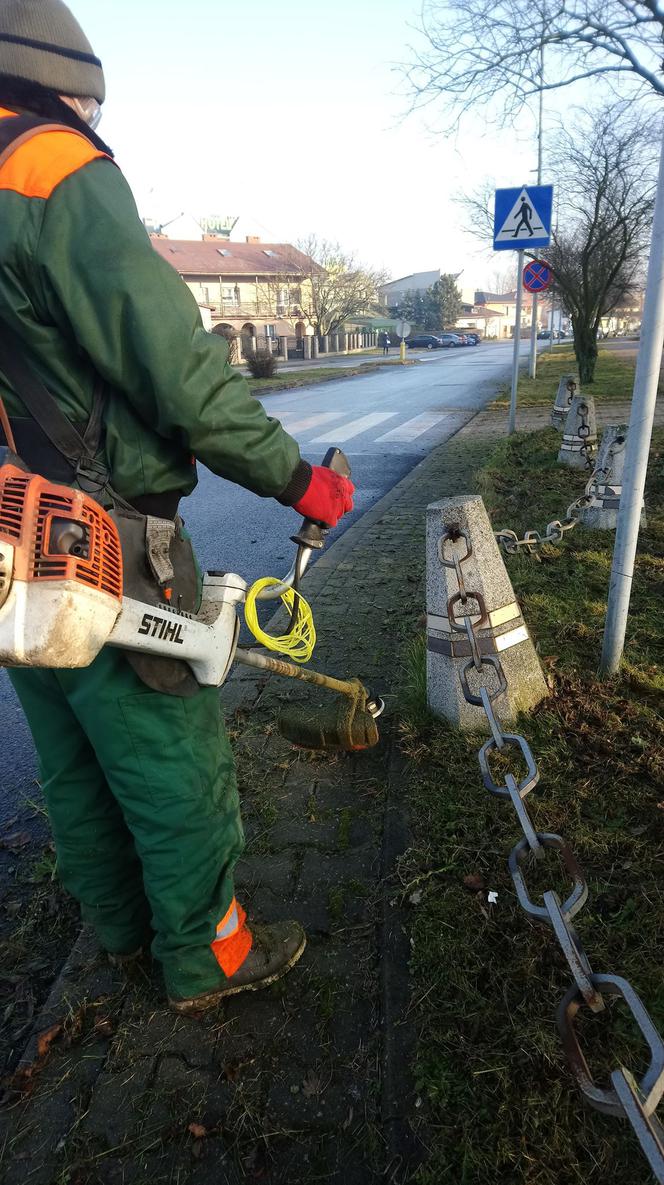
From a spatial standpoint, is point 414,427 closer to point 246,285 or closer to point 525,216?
point 525,216

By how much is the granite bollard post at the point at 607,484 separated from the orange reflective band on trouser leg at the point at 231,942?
3.97m

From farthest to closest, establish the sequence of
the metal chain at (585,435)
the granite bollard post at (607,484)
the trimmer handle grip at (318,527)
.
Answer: the metal chain at (585,435)
the granite bollard post at (607,484)
the trimmer handle grip at (318,527)

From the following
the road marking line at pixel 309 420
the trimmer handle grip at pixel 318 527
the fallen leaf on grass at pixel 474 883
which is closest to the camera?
the trimmer handle grip at pixel 318 527

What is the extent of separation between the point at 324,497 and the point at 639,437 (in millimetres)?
1481

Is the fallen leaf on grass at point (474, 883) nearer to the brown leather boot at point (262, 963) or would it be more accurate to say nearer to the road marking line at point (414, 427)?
the brown leather boot at point (262, 963)

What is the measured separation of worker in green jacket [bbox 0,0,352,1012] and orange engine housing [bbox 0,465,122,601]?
22cm

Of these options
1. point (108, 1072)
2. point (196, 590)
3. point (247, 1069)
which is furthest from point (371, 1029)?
point (196, 590)

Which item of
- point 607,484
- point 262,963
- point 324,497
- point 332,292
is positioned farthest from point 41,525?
point 332,292

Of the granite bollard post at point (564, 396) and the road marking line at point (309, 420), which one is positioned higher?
the granite bollard post at point (564, 396)

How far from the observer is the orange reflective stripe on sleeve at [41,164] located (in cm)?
133

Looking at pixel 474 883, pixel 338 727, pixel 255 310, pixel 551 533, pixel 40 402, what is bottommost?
pixel 474 883

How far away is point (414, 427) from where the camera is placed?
12.8 metres

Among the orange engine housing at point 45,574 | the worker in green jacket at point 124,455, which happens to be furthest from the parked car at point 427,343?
the orange engine housing at point 45,574

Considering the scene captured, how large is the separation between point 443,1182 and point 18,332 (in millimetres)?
1953
